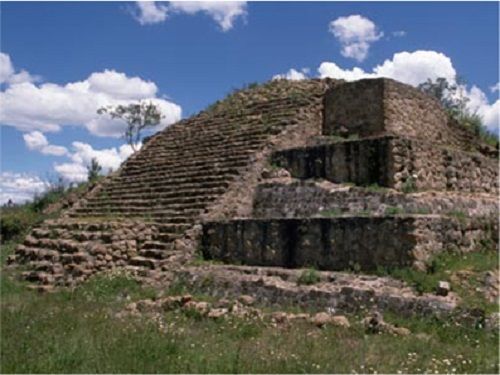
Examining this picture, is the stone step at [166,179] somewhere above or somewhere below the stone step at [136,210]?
above

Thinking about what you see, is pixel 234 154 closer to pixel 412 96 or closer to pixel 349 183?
pixel 349 183

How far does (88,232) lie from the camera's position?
13578 millimetres

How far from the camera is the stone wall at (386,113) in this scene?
47.9 feet

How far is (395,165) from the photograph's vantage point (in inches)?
457

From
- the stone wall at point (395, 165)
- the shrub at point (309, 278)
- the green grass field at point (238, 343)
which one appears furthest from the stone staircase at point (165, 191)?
the shrub at point (309, 278)

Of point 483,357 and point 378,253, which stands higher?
point 378,253

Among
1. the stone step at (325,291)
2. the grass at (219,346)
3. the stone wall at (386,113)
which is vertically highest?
the stone wall at (386,113)

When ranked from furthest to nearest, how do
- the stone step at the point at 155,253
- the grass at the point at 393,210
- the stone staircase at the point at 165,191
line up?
1. the stone staircase at the point at 165,191
2. the stone step at the point at 155,253
3. the grass at the point at 393,210

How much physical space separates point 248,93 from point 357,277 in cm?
1088

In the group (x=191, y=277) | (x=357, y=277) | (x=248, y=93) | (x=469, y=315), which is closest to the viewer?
(x=469, y=315)

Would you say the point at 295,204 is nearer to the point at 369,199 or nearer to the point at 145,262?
the point at 369,199

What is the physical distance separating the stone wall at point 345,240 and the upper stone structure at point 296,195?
0.02 metres

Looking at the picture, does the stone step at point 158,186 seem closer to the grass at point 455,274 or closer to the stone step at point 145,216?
the stone step at point 145,216

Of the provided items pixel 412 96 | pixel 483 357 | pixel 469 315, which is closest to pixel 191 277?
pixel 469 315
